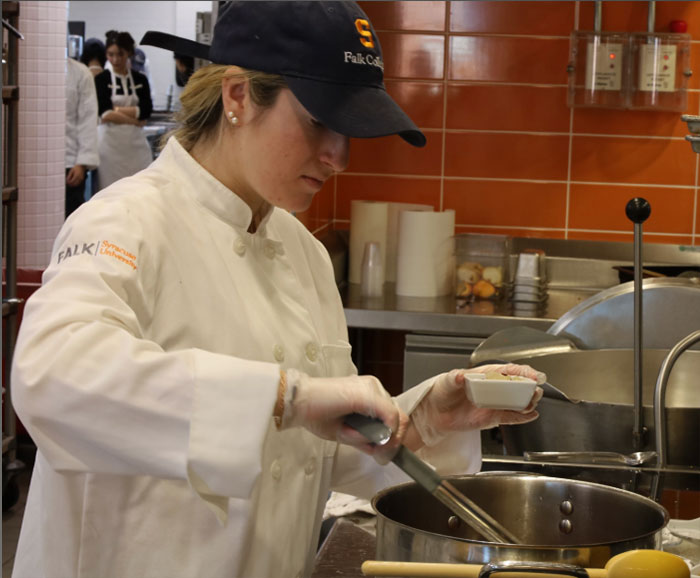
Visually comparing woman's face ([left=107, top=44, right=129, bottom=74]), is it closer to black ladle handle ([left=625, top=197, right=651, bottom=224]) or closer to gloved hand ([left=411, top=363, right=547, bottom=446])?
black ladle handle ([left=625, top=197, right=651, bottom=224])

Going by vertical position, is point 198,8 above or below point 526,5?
above

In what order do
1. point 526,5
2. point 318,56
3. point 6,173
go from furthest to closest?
point 526,5
point 6,173
point 318,56

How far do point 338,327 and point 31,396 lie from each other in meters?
0.71

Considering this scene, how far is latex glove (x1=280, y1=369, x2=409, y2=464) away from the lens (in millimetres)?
1110

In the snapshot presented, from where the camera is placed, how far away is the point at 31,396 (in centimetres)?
111

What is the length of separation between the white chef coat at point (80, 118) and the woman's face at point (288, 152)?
547 cm

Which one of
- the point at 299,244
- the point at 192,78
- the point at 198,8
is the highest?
the point at 198,8

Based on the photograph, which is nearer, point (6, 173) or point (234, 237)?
point (234, 237)

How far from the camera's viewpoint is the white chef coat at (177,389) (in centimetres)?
111

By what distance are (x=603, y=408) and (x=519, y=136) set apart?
253cm

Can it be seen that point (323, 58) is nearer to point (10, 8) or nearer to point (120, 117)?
point (10, 8)

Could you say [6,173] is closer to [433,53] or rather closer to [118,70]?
[433,53]

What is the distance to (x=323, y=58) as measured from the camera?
137cm

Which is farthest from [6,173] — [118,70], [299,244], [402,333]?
[118,70]
